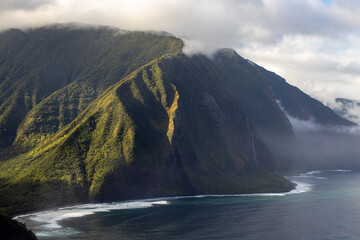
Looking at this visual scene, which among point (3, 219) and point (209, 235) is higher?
point (3, 219)

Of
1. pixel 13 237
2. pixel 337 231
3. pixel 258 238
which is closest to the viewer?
pixel 13 237

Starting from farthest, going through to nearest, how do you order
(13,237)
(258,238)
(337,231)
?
1. (337,231)
2. (258,238)
3. (13,237)

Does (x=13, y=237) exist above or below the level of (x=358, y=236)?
above

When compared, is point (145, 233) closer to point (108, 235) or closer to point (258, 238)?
point (108, 235)

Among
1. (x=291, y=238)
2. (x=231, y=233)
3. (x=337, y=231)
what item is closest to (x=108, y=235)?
(x=231, y=233)

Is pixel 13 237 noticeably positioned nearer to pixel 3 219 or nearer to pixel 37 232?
pixel 3 219

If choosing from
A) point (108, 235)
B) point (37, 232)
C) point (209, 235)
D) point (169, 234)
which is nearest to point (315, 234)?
point (209, 235)

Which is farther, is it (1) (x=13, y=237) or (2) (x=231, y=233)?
(2) (x=231, y=233)

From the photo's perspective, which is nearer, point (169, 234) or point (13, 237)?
point (13, 237)
